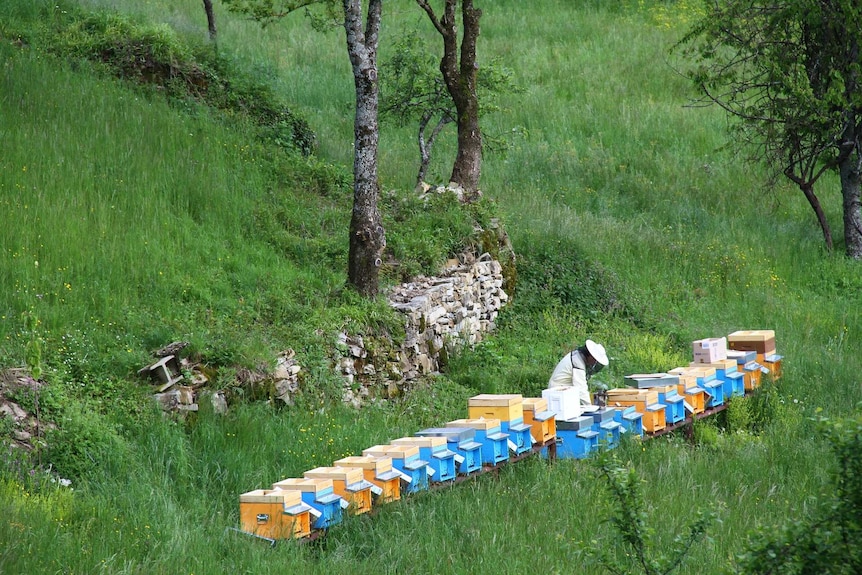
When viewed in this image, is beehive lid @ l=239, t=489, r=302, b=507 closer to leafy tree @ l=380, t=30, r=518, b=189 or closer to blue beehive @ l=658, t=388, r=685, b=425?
blue beehive @ l=658, t=388, r=685, b=425

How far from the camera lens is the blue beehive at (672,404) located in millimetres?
12398

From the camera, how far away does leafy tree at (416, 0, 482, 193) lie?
63.7 ft

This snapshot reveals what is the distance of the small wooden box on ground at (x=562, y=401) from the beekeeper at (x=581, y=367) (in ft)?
3.00

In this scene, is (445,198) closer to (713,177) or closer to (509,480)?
(509,480)

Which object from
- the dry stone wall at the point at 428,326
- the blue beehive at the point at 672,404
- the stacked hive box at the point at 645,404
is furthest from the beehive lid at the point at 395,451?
the blue beehive at the point at 672,404

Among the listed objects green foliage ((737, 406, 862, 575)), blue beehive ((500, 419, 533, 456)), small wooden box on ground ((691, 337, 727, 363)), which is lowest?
small wooden box on ground ((691, 337, 727, 363))

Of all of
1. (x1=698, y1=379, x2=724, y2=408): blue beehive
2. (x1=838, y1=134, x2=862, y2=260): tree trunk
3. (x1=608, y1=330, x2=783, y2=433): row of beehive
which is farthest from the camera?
(x1=838, y1=134, x2=862, y2=260): tree trunk

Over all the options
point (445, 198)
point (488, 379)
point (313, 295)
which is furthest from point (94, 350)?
point (445, 198)

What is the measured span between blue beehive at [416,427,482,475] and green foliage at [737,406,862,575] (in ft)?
14.9

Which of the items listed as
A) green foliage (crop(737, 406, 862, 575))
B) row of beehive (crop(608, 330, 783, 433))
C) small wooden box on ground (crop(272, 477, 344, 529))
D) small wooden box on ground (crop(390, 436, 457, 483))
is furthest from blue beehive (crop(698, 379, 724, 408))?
green foliage (crop(737, 406, 862, 575))

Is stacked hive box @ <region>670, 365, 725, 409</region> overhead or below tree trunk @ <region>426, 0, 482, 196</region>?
below

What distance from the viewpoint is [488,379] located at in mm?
14773

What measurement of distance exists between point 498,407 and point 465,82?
10745 mm

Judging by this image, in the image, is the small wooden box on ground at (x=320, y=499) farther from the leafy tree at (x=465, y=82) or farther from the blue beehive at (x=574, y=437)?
the leafy tree at (x=465, y=82)
